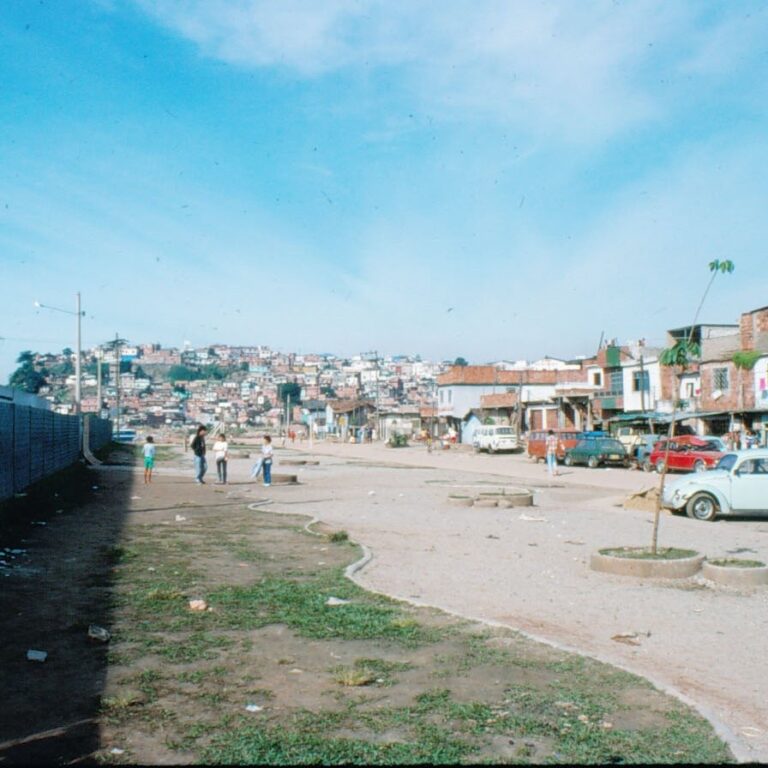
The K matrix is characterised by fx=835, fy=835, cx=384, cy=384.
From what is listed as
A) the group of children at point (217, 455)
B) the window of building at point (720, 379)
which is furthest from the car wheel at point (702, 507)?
the window of building at point (720, 379)

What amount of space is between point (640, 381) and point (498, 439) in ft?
37.8

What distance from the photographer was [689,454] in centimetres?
3281

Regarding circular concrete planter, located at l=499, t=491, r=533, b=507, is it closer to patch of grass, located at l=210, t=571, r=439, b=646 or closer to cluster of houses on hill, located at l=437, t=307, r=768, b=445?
cluster of houses on hill, located at l=437, t=307, r=768, b=445

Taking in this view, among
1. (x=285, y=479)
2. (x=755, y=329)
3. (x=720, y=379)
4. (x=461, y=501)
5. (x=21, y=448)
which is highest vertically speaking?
(x=755, y=329)

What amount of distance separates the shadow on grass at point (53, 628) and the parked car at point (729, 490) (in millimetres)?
11551

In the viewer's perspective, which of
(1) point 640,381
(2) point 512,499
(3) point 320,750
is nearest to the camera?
(3) point 320,750

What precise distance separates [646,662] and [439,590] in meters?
3.32

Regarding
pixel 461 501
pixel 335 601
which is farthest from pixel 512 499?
pixel 335 601

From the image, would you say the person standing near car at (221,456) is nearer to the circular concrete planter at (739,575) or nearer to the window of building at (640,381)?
the circular concrete planter at (739,575)

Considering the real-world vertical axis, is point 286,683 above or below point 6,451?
below

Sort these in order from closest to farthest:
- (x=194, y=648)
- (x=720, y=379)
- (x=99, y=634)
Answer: (x=194, y=648), (x=99, y=634), (x=720, y=379)

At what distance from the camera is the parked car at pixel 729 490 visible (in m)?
17.1

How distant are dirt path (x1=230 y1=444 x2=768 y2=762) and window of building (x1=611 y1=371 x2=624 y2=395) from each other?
141 ft

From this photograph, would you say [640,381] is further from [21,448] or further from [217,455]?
[21,448]
